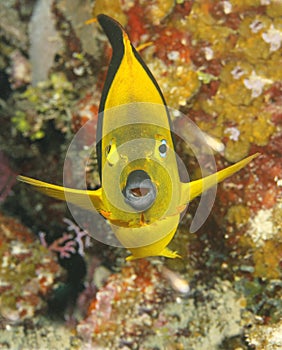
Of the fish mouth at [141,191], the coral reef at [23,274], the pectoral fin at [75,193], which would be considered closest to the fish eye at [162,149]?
the fish mouth at [141,191]

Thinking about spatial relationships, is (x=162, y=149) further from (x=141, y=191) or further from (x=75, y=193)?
(x=75, y=193)

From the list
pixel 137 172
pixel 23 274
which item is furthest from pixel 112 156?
pixel 23 274

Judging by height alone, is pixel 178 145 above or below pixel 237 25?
below

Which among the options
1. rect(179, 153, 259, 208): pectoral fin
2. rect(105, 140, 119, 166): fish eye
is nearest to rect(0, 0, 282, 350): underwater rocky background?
rect(179, 153, 259, 208): pectoral fin

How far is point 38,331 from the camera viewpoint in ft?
13.1

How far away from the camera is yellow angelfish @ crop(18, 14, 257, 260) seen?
2.05 metres

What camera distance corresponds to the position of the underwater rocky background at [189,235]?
Answer: 136 inches

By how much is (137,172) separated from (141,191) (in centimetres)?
10

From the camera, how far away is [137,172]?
202cm

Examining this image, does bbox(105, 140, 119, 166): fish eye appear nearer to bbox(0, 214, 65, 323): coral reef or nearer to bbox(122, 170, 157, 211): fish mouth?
bbox(122, 170, 157, 211): fish mouth

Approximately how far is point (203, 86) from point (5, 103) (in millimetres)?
2905

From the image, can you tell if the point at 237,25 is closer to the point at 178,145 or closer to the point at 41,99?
the point at 178,145

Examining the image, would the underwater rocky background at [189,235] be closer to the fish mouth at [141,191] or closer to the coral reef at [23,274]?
the coral reef at [23,274]

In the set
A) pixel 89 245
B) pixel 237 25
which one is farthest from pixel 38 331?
pixel 237 25
